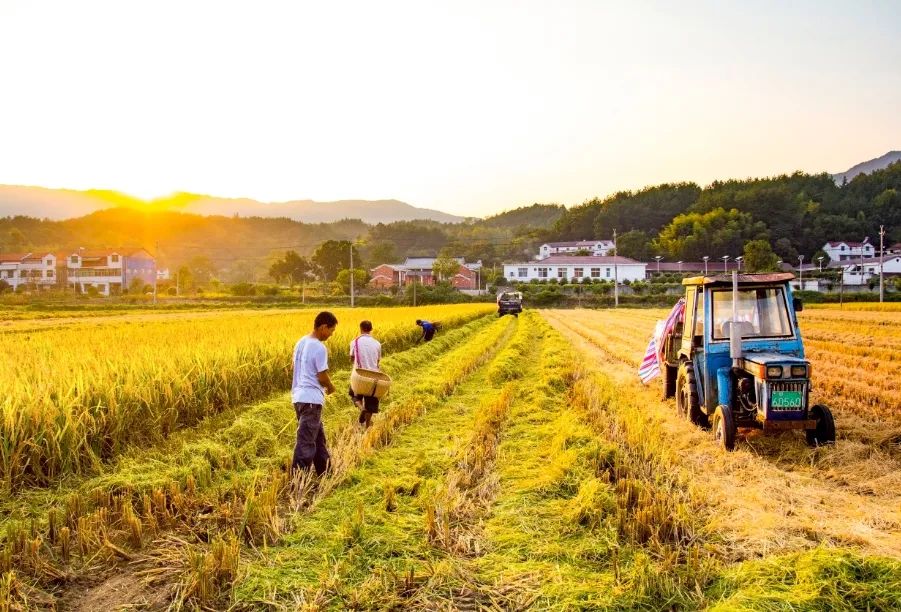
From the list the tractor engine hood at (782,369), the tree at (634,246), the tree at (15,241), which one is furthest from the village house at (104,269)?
the tractor engine hood at (782,369)

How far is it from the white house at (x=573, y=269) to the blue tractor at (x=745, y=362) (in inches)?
2925

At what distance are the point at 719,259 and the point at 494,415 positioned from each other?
9803cm

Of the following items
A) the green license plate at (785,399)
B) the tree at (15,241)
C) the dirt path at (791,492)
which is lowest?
the dirt path at (791,492)

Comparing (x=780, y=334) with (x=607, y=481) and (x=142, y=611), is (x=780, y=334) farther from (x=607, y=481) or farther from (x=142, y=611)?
(x=142, y=611)

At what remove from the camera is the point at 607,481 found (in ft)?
18.4

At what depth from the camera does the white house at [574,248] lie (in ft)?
342

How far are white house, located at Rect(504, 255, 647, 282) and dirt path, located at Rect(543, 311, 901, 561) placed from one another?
75337mm

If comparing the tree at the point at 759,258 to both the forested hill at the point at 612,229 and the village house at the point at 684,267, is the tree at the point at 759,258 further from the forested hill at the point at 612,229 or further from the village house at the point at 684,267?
the forested hill at the point at 612,229

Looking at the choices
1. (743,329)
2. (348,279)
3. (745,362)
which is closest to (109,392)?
(745,362)

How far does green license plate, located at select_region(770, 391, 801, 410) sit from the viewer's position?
6652 millimetres

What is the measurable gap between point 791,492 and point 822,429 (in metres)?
1.81

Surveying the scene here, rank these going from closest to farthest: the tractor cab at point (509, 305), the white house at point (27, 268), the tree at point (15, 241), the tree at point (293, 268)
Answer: the tractor cab at point (509, 305), the white house at point (27, 268), the tree at point (293, 268), the tree at point (15, 241)

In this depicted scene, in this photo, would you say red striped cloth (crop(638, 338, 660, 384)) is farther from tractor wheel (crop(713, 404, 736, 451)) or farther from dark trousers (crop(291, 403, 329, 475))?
dark trousers (crop(291, 403, 329, 475))

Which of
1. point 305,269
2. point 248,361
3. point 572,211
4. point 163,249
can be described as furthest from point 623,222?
point 248,361
